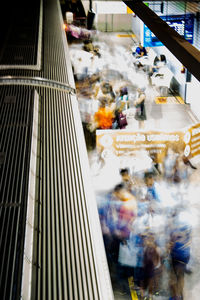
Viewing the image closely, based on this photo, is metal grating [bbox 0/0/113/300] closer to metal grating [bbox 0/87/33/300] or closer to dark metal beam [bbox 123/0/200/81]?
metal grating [bbox 0/87/33/300]

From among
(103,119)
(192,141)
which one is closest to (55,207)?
(192,141)

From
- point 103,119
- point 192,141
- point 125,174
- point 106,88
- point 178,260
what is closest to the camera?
point 178,260

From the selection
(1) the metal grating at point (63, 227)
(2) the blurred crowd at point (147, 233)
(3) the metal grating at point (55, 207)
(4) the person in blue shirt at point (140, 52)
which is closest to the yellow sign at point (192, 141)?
(2) the blurred crowd at point (147, 233)

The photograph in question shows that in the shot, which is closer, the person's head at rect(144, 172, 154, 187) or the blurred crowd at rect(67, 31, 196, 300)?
the blurred crowd at rect(67, 31, 196, 300)

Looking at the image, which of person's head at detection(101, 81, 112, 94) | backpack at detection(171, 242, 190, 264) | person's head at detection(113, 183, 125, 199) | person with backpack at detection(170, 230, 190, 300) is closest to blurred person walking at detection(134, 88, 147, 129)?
person's head at detection(101, 81, 112, 94)

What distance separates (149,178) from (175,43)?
3129mm

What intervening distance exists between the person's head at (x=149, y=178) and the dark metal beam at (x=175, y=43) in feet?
7.71

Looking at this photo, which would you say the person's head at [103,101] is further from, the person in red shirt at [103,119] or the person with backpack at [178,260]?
the person with backpack at [178,260]

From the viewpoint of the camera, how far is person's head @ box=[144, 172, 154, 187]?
17.5 ft

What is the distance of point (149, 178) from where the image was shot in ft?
18.0

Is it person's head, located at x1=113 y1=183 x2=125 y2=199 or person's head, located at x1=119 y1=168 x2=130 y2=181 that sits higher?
person's head, located at x1=119 y1=168 x2=130 y2=181

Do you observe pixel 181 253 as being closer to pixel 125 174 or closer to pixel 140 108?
pixel 125 174

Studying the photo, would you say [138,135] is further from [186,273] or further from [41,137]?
[41,137]

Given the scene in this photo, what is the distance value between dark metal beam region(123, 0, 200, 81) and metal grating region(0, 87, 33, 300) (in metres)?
1.25
